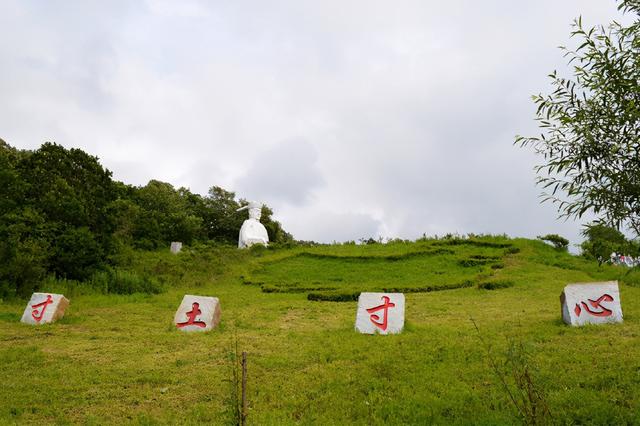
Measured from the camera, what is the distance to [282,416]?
6.51 meters

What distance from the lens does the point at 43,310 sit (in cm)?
1346

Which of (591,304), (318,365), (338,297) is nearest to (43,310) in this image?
(318,365)

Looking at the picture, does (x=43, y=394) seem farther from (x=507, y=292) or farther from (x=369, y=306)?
(x=507, y=292)

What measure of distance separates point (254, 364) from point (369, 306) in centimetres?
340

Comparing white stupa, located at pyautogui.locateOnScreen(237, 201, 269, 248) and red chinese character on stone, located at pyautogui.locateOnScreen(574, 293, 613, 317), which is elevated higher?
white stupa, located at pyautogui.locateOnScreen(237, 201, 269, 248)

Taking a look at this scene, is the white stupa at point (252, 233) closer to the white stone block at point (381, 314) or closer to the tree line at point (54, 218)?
the tree line at point (54, 218)

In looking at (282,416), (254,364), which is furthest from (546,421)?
(254,364)

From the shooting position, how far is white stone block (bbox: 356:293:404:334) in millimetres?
10906

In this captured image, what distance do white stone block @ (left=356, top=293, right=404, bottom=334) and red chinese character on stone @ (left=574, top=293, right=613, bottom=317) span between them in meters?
3.59

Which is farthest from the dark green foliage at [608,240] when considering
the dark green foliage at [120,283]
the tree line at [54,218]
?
the dark green foliage at [120,283]

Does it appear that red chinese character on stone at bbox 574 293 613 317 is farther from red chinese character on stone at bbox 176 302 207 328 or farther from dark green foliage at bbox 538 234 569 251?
dark green foliage at bbox 538 234 569 251

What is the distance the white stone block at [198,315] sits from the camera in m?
11.9

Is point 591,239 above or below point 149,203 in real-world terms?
below

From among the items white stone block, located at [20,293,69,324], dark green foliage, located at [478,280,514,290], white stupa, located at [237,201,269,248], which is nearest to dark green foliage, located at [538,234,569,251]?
dark green foliage, located at [478,280,514,290]
